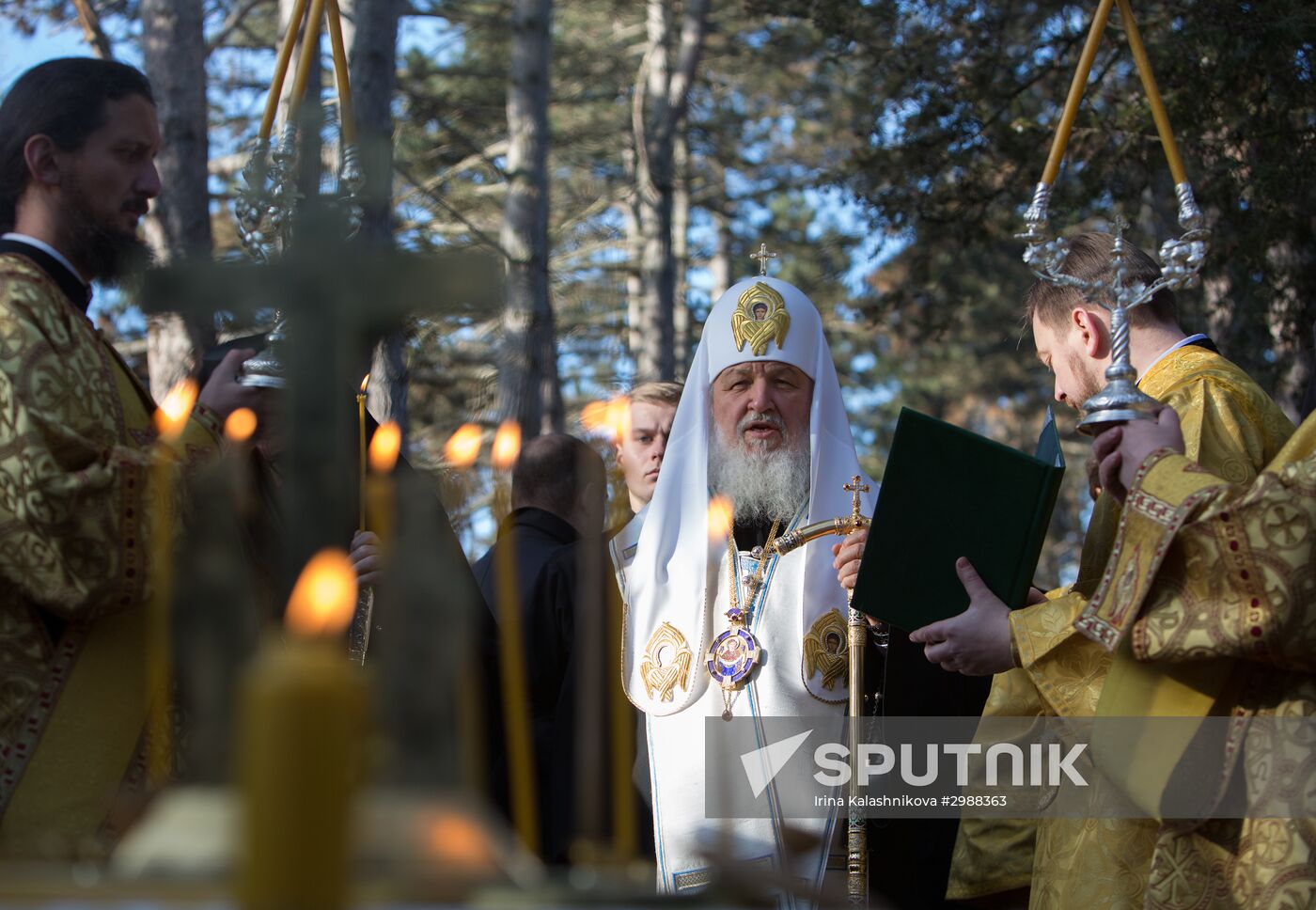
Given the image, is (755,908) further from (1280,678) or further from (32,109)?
(32,109)

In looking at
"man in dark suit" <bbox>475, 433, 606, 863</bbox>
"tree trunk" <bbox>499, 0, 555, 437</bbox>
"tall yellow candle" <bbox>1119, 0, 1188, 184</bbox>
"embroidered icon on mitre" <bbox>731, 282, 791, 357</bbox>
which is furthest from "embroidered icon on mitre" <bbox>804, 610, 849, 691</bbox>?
"tree trunk" <bbox>499, 0, 555, 437</bbox>

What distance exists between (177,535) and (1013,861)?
8.10ft

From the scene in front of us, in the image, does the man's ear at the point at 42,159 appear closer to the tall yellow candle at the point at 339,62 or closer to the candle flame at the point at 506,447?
the tall yellow candle at the point at 339,62

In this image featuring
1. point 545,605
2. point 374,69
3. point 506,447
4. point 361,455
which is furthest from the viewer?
point 374,69

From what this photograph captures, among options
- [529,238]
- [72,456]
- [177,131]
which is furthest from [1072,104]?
[529,238]

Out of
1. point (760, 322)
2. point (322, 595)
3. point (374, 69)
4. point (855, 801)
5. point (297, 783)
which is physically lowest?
point (855, 801)

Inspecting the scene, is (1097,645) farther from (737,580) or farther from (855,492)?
(737,580)

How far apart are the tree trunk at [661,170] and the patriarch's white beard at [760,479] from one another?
37.1ft

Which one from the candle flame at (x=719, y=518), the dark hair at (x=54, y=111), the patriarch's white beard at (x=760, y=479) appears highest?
the dark hair at (x=54, y=111)

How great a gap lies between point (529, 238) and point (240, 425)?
391 inches

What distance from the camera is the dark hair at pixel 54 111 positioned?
11.1 feet

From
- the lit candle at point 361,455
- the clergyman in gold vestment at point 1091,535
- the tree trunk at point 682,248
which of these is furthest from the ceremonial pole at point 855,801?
the tree trunk at point 682,248

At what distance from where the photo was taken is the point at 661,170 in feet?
53.9

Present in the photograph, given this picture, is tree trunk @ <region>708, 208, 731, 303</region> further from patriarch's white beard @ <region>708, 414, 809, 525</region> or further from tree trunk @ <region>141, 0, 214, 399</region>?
patriarch's white beard @ <region>708, 414, 809, 525</region>
